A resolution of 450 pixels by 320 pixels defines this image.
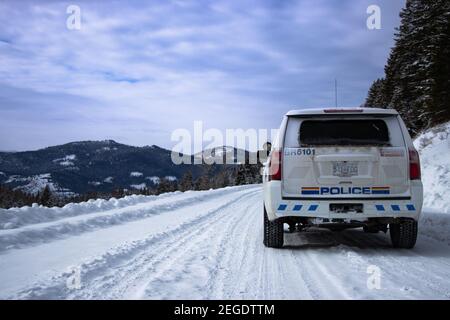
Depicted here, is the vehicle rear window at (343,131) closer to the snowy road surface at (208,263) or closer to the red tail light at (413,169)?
the red tail light at (413,169)

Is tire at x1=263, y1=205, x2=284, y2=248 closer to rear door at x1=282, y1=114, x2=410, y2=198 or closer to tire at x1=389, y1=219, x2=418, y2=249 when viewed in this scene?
rear door at x1=282, y1=114, x2=410, y2=198

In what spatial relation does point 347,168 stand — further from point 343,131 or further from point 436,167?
point 436,167

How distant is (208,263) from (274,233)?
1.39 m

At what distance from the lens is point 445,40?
24.5m

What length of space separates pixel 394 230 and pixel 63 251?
5.26m

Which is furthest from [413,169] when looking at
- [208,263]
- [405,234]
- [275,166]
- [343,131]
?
[208,263]

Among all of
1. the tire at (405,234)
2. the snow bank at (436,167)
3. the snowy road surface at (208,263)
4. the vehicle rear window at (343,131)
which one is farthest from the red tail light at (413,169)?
the snow bank at (436,167)

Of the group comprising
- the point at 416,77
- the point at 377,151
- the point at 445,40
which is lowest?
the point at 377,151

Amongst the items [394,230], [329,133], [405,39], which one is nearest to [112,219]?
[329,133]

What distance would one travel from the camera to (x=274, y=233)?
6020mm

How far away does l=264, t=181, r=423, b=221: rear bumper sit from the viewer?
17.5 ft

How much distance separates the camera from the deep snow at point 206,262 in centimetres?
384
